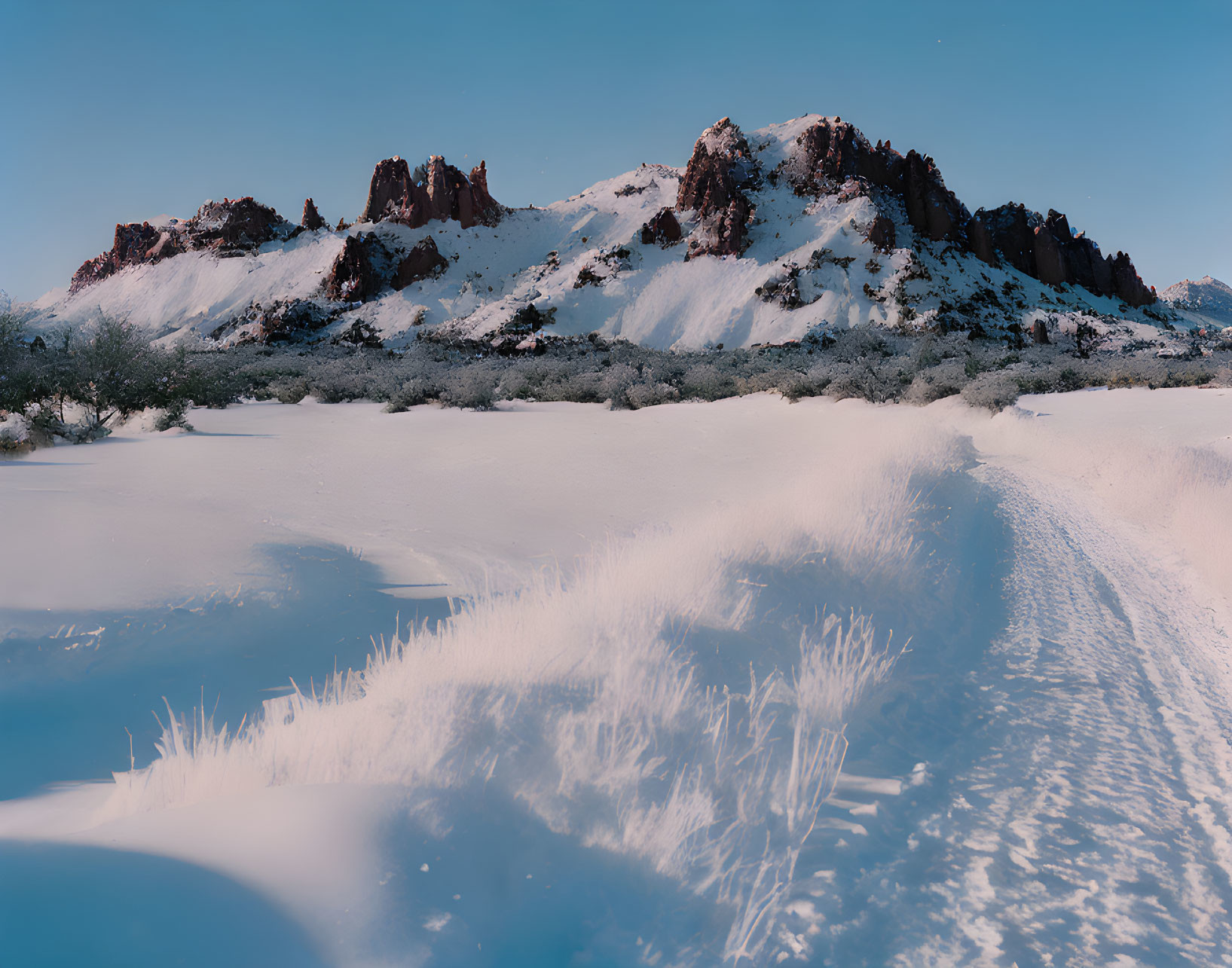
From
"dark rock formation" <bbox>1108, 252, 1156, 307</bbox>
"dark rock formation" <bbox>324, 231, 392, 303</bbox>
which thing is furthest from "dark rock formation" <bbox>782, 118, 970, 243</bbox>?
"dark rock formation" <bbox>324, 231, 392, 303</bbox>

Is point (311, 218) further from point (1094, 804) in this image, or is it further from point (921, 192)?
point (1094, 804)

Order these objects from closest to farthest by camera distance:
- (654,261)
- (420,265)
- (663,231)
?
(654,261), (663,231), (420,265)

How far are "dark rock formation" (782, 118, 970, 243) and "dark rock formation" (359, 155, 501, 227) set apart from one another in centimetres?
2911

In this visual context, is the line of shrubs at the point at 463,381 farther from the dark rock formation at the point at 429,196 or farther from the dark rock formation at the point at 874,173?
the dark rock formation at the point at 429,196

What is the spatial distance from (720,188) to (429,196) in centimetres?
2765

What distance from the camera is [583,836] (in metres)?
1.61

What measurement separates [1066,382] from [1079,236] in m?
74.1

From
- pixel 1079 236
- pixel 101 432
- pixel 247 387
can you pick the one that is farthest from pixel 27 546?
pixel 1079 236

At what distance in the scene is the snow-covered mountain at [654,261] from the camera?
153ft

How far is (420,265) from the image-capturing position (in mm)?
56469

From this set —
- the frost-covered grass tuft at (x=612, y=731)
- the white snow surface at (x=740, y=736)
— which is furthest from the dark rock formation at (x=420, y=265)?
the frost-covered grass tuft at (x=612, y=731)

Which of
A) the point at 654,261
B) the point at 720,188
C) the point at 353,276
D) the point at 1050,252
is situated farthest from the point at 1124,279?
the point at 353,276

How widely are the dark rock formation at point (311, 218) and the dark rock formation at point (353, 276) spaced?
1344cm

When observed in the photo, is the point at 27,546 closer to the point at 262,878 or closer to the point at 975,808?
the point at 262,878
